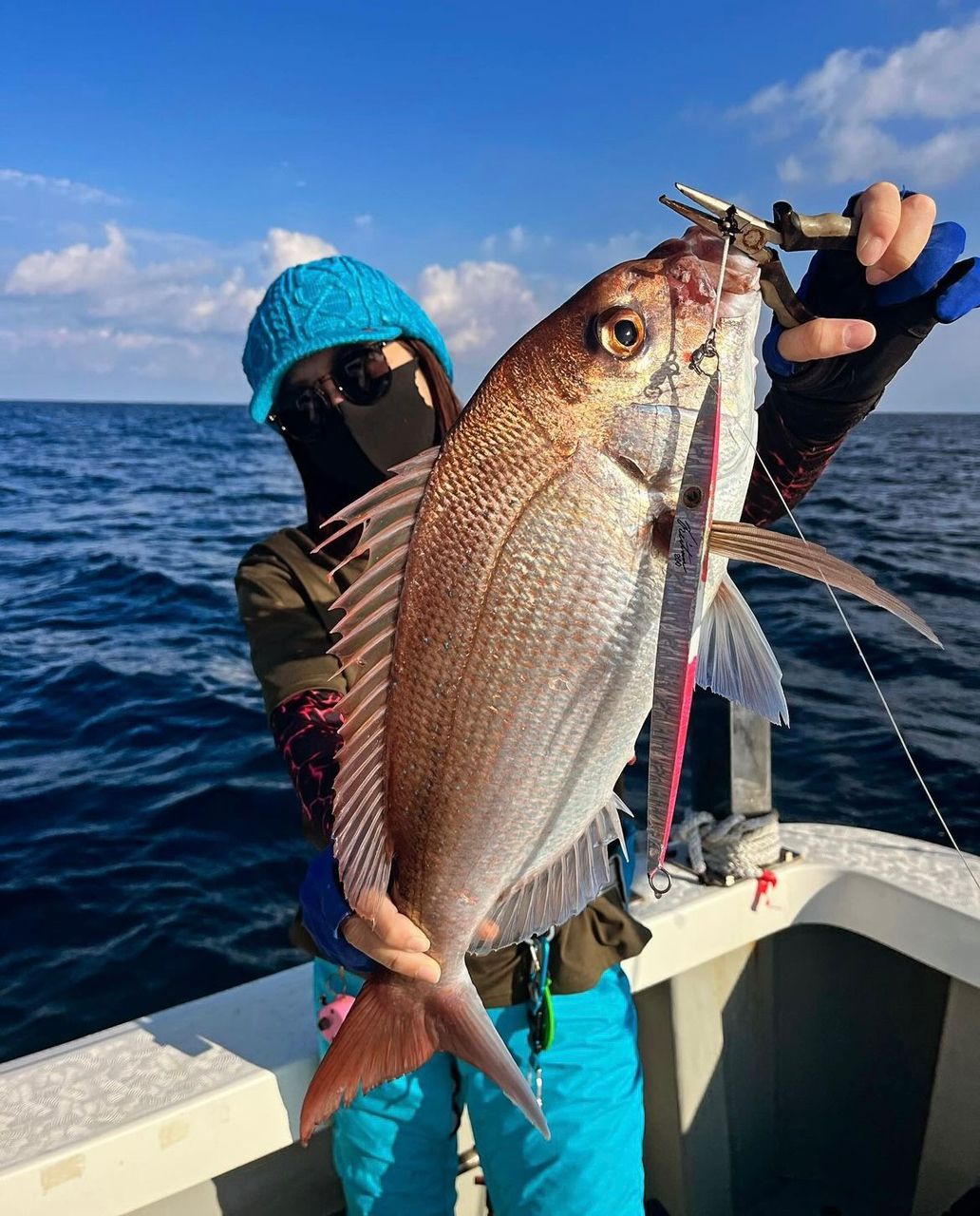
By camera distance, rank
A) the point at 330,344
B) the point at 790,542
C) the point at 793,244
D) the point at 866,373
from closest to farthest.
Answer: the point at 790,542 → the point at 793,244 → the point at 866,373 → the point at 330,344

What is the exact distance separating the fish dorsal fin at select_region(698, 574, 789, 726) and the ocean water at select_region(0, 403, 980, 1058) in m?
1.91

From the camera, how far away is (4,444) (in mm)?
39094

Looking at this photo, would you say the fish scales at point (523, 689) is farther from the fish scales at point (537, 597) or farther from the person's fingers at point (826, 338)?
the person's fingers at point (826, 338)

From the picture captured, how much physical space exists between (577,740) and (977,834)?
5.66 m

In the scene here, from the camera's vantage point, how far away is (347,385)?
2.60 m

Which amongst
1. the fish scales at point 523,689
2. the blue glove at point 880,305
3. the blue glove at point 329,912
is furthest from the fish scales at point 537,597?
the blue glove at point 880,305

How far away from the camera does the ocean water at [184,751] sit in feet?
16.9

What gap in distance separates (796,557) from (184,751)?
7091 millimetres

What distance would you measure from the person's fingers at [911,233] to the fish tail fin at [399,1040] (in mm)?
1559

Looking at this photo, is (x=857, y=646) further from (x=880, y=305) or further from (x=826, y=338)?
(x=880, y=305)

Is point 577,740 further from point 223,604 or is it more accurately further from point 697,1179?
point 223,604

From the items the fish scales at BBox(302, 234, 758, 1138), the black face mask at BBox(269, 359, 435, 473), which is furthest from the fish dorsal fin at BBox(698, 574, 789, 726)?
the black face mask at BBox(269, 359, 435, 473)

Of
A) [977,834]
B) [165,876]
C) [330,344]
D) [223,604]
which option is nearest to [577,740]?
[330,344]

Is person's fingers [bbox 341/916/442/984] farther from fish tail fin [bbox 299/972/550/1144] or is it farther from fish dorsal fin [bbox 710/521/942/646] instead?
fish dorsal fin [bbox 710/521/942/646]
